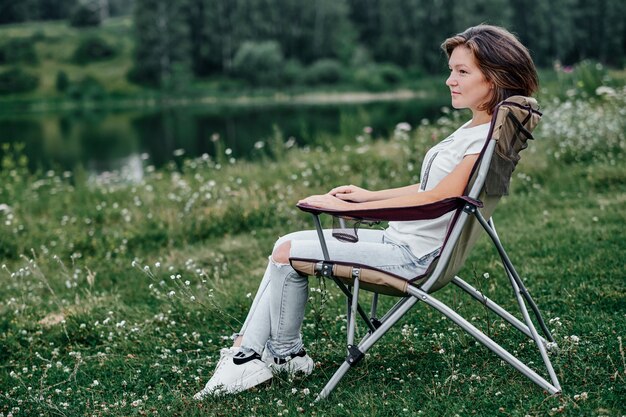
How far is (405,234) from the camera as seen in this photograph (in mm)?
3596

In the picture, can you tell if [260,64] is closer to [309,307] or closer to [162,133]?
[162,133]

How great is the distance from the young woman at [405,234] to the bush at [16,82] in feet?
206

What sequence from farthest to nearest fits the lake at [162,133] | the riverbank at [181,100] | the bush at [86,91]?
the bush at [86,91]
the riverbank at [181,100]
the lake at [162,133]

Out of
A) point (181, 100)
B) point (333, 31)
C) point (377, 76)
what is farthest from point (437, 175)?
point (333, 31)

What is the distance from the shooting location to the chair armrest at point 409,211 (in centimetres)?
319

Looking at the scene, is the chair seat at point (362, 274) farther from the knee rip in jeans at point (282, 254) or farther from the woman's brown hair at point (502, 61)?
the woman's brown hair at point (502, 61)

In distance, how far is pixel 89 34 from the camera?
78375 millimetres

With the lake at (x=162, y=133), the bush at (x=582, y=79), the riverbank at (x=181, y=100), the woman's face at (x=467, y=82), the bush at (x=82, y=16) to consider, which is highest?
the woman's face at (x=467, y=82)

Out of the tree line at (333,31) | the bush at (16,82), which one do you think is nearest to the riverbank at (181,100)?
the bush at (16,82)

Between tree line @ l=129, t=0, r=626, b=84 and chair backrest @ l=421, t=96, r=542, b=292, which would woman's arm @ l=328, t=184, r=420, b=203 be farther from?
tree line @ l=129, t=0, r=626, b=84

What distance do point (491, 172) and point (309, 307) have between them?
2.27m

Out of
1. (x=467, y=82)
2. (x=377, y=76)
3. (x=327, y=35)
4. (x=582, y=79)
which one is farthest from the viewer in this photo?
Answer: (x=327, y=35)

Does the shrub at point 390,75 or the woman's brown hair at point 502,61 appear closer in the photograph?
the woman's brown hair at point 502,61

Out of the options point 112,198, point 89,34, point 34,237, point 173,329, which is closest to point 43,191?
point 112,198
